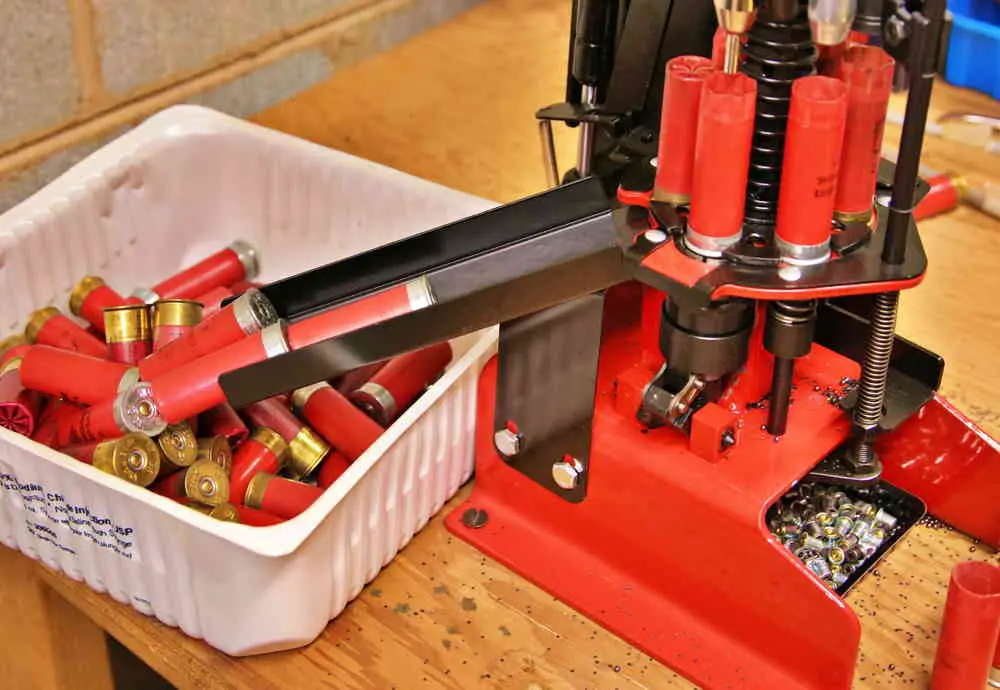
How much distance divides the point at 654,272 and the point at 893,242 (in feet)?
0.44

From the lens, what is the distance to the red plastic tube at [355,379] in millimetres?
969

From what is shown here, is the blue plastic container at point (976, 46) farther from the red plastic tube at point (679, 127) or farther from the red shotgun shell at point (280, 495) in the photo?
the red shotgun shell at point (280, 495)

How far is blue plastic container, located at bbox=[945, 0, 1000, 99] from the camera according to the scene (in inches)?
53.2

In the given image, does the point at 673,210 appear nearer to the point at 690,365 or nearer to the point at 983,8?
the point at 690,365

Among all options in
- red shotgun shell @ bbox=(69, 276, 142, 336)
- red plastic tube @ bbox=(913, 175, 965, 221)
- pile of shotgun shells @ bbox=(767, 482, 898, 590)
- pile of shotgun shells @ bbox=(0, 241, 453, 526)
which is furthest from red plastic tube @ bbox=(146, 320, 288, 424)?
red plastic tube @ bbox=(913, 175, 965, 221)

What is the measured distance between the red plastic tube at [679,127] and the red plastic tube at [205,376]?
27cm

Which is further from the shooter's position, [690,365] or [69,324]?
[69,324]

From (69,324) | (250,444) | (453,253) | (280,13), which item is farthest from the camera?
(280,13)

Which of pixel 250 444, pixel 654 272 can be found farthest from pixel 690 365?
pixel 250 444

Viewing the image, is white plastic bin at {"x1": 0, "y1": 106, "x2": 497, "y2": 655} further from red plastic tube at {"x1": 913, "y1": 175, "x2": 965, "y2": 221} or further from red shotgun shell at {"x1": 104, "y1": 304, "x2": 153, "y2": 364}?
red plastic tube at {"x1": 913, "y1": 175, "x2": 965, "y2": 221}

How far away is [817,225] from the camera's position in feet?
2.17

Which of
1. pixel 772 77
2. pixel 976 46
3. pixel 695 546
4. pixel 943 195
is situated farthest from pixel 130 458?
pixel 976 46

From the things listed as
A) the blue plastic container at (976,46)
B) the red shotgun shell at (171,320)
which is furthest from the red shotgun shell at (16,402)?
the blue plastic container at (976,46)

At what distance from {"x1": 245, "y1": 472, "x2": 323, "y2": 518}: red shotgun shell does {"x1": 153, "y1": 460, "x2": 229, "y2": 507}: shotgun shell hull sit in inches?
0.8
